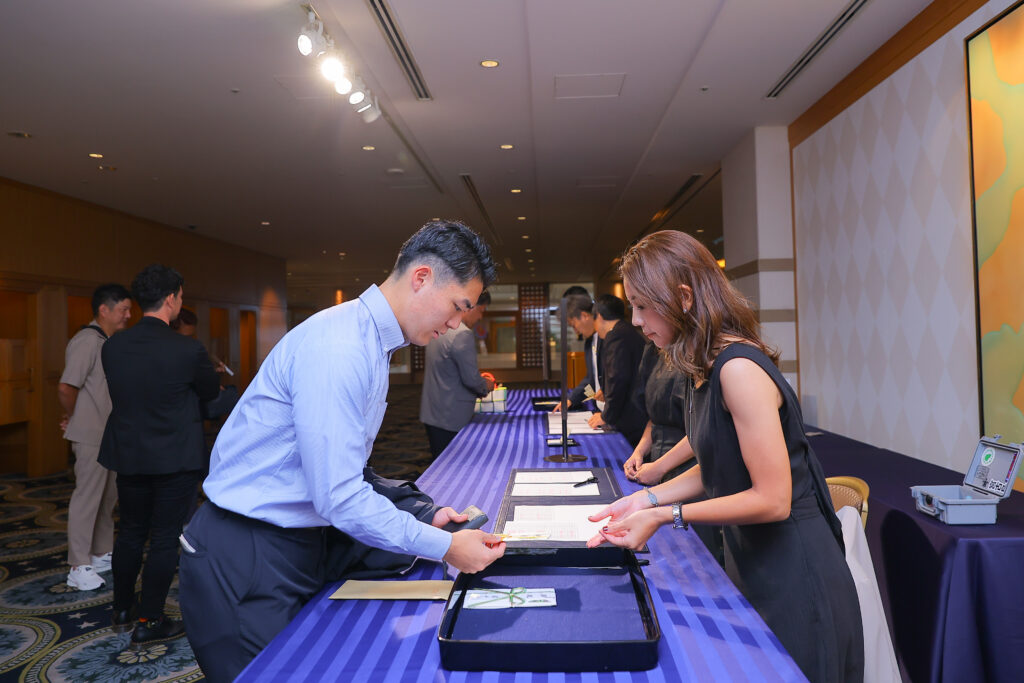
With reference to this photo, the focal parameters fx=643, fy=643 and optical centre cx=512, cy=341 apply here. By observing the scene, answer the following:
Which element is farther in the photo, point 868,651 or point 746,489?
point 868,651

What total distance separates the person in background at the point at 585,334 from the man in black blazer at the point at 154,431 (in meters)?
2.18

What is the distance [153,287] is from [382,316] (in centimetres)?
214

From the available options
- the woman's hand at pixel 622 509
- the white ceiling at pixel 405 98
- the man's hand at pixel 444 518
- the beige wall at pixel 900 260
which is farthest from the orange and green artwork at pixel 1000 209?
the man's hand at pixel 444 518

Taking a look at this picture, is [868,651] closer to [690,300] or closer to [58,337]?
[690,300]

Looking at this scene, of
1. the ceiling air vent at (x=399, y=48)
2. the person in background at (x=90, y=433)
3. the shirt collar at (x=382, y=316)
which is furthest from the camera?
the person in background at (x=90, y=433)

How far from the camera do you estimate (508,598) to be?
1.22 m

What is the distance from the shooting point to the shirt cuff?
3.95 feet

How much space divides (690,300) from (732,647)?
0.74 metres

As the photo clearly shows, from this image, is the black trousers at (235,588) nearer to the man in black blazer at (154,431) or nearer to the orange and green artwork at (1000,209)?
the man in black blazer at (154,431)

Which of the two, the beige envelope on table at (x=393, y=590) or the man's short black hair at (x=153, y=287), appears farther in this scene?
the man's short black hair at (x=153, y=287)

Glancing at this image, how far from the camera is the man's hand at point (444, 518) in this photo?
62.5 inches

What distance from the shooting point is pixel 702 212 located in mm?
9180

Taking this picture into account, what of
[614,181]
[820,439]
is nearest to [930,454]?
[820,439]

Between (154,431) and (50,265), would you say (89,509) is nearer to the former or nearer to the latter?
(154,431)
